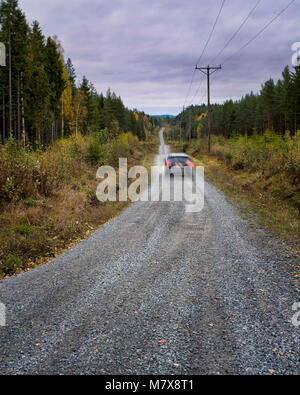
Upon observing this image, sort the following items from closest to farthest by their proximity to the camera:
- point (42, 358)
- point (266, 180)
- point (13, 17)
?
point (42, 358)
point (266, 180)
point (13, 17)

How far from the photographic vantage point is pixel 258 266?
16.6ft

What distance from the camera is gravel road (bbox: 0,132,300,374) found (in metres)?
2.75

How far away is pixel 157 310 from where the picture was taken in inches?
146

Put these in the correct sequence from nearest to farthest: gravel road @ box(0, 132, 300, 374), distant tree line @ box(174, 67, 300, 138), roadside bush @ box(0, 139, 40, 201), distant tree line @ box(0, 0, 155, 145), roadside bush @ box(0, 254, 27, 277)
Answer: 1. gravel road @ box(0, 132, 300, 374)
2. roadside bush @ box(0, 254, 27, 277)
3. roadside bush @ box(0, 139, 40, 201)
4. distant tree line @ box(0, 0, 155, 145)
5. distant tree line @ box(174, 67, 300, 138)

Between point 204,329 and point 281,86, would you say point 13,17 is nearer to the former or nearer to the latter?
point 204,329

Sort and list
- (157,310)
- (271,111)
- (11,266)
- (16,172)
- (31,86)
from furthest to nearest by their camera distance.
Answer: (271,111)
(31,86)
(16,172)
(11,266)
(157,310)

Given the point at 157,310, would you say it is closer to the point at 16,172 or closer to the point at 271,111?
the point at 16,172

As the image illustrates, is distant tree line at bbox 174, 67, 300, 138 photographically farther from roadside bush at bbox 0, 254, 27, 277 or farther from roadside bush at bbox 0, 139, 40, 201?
roadside bush at bbox 0, 254, 27, 277

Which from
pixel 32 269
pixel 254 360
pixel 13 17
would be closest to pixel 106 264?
pixel 32 269

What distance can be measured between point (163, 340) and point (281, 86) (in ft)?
246

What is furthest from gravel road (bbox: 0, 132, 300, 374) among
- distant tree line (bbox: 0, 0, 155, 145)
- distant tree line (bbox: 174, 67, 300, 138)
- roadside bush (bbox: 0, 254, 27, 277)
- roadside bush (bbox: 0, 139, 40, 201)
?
distant tree line (bbox: 174, 67, 300, 138)

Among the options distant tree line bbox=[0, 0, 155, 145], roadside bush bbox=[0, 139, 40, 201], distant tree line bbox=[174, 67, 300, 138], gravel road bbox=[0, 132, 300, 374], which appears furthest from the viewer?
distant tree line bbox=[174, 67, 300, 138]

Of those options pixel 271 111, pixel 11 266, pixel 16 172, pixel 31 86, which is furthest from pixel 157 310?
pixel 271 111

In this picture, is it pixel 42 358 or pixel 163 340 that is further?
pixel 163 340
